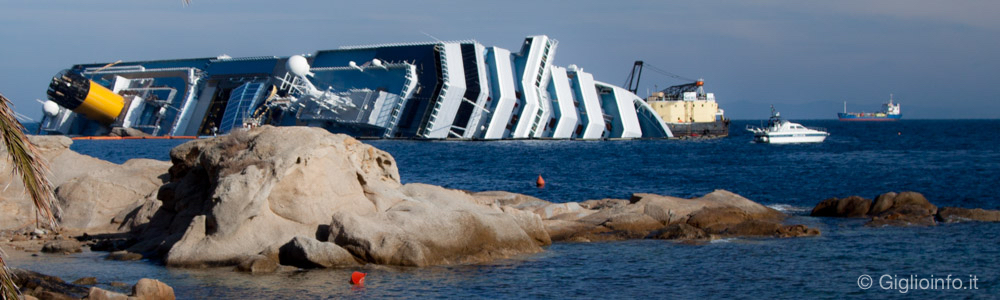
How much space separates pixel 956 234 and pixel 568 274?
30.3ft

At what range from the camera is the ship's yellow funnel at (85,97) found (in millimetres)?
66750

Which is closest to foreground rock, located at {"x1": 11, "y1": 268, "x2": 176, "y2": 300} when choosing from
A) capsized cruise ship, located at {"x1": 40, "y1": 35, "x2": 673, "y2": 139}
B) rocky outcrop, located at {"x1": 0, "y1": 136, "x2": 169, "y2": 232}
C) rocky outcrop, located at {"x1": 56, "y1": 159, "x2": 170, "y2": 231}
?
rocky outcrop, located at {"x1": 0, "y1": 136, "x2": 169, "y2": 232}

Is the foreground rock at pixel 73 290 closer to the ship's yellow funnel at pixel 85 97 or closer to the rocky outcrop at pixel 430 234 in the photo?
the rocky outcrop at pixel 430 234

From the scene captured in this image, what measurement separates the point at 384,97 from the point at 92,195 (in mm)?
41047

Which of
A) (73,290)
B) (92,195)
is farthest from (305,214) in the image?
(92,195)

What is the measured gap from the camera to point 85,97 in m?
70.4

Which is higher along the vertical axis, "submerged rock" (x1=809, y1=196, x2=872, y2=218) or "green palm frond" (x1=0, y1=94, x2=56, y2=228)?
"green palm frond" (x1=0, y1=94, x2=56, y2=228)

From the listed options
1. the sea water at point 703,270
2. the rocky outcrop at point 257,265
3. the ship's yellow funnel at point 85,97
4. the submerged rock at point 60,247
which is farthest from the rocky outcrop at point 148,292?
the ship's yellow funnel at point 85,97

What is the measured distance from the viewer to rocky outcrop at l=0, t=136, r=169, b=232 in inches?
804

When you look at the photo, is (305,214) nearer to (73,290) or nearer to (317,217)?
(317,217)

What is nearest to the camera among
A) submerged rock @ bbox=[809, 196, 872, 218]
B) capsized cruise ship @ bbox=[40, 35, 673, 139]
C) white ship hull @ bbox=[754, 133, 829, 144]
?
submerged rock @ bbox=[809, 196, 872, 218]

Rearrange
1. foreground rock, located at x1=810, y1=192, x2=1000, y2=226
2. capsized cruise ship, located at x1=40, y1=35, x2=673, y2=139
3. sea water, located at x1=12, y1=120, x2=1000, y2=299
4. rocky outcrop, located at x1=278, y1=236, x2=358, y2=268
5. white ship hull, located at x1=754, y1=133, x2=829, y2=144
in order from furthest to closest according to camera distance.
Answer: white ship hull, located at x1=754, y1=133, x2=829, y2=144 → capsized cruise ship, located at x1=40, y1=35, x2=673, y2=139 → foreground rock, located at x1=810, y1=192, x2=1000, y2=226 → rocky outcrop, located at x1=278, y1=236, x2=358, y2=268 → sea water, located at x1=12, y1=120, x2=1000, y2=299

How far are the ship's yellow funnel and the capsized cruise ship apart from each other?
0.09 meters

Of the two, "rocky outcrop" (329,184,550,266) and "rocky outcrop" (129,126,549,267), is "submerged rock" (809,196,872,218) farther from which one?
"rocky outcrop" (329,184,550,266)
